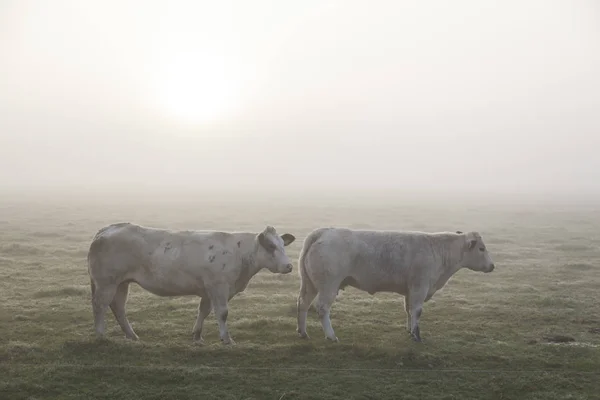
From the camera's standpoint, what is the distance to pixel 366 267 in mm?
12016

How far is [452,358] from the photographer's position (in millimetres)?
10570

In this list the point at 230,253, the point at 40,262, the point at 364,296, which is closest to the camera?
the point at 230,253

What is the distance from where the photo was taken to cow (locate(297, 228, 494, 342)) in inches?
462

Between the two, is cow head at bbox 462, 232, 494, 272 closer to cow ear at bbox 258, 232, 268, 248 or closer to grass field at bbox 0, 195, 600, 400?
grass field at bbox 0, 195, 600, 400

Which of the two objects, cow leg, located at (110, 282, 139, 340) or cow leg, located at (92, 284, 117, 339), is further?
cow leg, located at (110, 282, 139, 340)

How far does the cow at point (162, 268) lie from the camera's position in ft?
36.8

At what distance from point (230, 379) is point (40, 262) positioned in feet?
53.1

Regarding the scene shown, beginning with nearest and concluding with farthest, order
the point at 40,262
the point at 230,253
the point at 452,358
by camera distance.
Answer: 1. the point at 452,358
2. the point at 230,253
3. the point at 40,262

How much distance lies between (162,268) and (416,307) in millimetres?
5756

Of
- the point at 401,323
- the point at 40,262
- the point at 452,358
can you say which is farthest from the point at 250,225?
the point at 452,358

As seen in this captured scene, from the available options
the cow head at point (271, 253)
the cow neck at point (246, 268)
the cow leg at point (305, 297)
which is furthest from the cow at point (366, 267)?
the cow neck at point (246, 268)

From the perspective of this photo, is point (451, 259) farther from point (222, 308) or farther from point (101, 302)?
point (101, 302)

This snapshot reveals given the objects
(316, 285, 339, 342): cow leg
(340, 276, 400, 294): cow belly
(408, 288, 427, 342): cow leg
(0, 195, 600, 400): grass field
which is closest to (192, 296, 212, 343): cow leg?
(0, 195, 600, 400): grass field

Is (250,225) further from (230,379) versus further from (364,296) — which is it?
(230,379)
